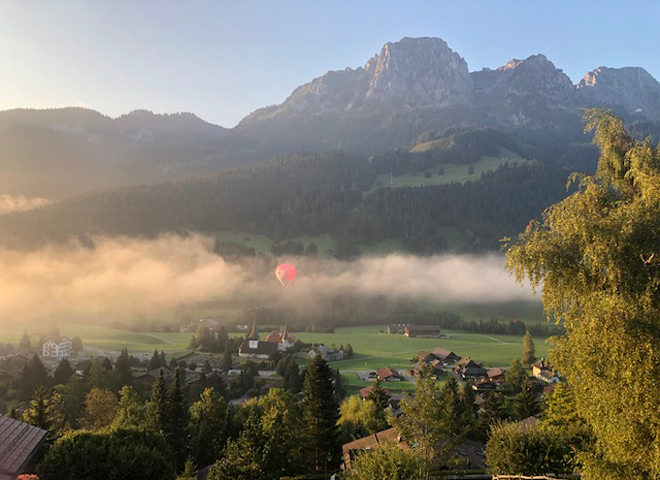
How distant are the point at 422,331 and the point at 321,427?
10820 cm

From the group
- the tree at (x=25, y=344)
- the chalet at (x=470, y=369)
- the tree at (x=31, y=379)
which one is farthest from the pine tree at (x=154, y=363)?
the chalet at (x=470, y=369)

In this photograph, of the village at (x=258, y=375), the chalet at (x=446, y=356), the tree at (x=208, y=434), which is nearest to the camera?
the tree at (x=208, y=434)

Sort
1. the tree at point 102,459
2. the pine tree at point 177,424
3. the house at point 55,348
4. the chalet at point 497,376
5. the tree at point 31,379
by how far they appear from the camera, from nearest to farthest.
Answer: the tree at point 102,459 → the pine tree at point 177,424 → the tree at point 31,379 → the chalet at point 497,376 → the house at point 55,348

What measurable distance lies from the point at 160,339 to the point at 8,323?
60425 millimetres

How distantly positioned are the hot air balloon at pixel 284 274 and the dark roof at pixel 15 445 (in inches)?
6332

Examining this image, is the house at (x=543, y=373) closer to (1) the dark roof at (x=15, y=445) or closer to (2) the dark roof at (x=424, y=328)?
(2) the dark roof at (x=424, y=328)

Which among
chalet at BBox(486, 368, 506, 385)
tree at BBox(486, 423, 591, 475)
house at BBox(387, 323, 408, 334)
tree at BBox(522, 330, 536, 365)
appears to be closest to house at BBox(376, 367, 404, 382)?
chalet at BBox(486, 368, 506, 385)

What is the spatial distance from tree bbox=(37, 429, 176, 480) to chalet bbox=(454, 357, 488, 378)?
3090 inches

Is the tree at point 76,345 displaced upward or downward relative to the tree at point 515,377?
upward

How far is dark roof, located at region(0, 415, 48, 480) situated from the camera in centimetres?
2386

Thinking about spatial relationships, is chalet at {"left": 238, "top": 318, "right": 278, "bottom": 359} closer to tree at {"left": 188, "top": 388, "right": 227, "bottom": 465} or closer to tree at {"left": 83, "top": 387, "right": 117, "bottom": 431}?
tree at {"left": 83, "top": 387, "right": 117, "bottom": 431}

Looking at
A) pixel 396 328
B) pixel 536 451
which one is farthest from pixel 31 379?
pixel 396 328

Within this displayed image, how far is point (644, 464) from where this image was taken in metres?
13.4

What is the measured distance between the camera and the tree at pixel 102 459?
2759 cm
